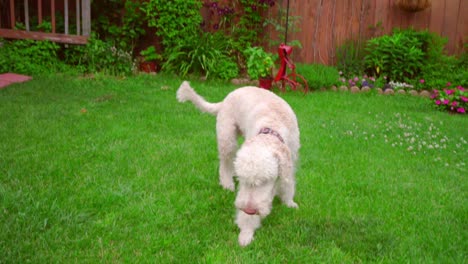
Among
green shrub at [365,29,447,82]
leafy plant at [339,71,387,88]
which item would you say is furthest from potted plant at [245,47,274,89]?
green shrub at [365,29,447,82]

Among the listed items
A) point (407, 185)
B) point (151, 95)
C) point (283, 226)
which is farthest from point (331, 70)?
point (283, 226)

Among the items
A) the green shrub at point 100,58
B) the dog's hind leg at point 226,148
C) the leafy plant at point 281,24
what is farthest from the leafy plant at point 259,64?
the dog's hind leg at point 226,148

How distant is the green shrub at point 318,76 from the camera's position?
7598mm

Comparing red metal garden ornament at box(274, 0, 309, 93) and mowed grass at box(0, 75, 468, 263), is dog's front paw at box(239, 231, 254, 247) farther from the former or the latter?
red metal garden ornament at box(274, 0, 309, 93)

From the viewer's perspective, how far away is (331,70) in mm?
7930

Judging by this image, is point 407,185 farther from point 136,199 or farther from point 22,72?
point 22,72

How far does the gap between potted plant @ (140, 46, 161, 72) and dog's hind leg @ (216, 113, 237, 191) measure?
4.91m

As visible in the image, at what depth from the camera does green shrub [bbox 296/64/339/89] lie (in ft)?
24.9

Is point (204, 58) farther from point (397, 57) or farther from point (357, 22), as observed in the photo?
point (397, 57)

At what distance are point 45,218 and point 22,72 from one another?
208 inches

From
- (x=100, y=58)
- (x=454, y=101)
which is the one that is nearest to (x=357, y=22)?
(x=454, y=101)

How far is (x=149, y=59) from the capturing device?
824 cm

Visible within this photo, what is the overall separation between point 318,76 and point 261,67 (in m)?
1.12

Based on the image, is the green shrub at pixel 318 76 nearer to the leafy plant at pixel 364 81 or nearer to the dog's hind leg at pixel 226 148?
the leafy plant at pixel 364 81
